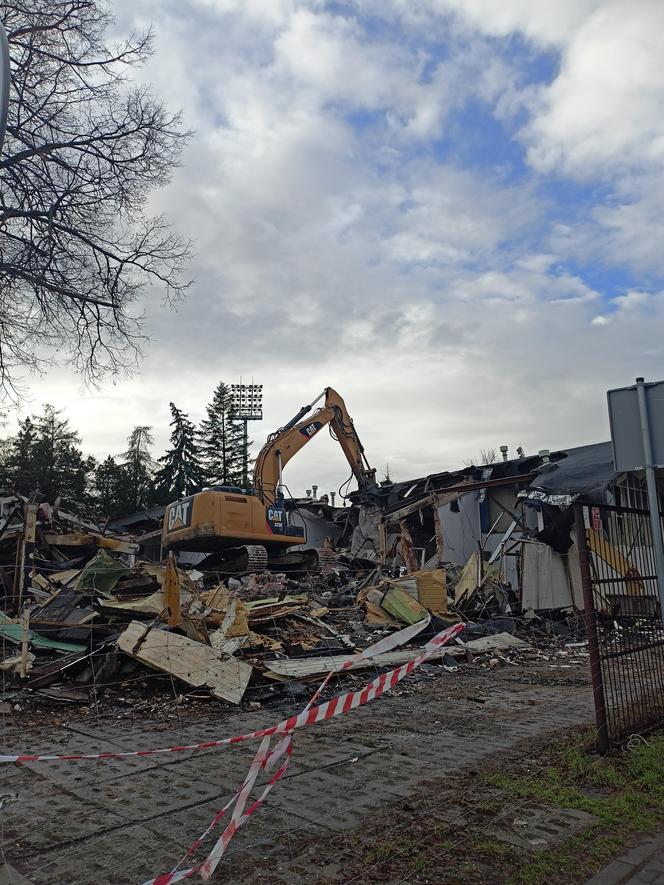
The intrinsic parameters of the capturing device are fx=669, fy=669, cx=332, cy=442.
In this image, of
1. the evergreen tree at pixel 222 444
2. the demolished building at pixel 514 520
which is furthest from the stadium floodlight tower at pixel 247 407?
the demolished building at pixel 514 520

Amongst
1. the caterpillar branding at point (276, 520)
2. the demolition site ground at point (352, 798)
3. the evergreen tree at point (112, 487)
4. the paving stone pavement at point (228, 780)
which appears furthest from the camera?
the evergreen tree at point (112, 487)

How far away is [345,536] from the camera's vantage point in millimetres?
28750

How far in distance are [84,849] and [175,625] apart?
18.9 ft

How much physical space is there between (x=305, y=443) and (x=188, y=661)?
13551 mm

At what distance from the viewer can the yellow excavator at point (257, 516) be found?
1853 centimetres

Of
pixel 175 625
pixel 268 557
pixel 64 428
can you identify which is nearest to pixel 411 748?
pixel 175 625

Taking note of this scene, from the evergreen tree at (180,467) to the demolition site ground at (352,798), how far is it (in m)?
50.1

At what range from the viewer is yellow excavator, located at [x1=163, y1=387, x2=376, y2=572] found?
1853cm

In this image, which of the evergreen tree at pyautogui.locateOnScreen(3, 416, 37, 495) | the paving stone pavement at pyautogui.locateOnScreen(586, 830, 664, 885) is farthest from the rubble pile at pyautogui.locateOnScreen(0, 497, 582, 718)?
the evergreen tree at pyautogui.locateOnScreen(3, 416, 37, 495)

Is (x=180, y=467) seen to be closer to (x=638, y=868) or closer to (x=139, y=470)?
(x=139, y=470)

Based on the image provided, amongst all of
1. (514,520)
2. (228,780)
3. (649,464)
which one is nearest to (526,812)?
A: (228,780)

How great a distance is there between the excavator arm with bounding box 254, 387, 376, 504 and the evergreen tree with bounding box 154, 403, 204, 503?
35.0m

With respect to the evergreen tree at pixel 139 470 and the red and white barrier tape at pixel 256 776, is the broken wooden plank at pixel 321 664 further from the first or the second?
the evergreen tree at pixel 139 470

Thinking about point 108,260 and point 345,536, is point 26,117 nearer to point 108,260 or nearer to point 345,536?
point 108,260
